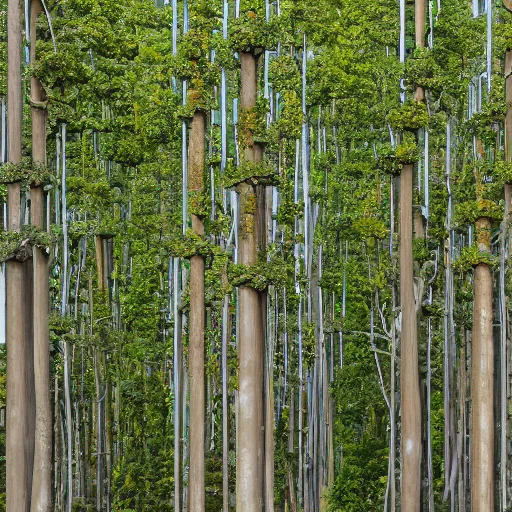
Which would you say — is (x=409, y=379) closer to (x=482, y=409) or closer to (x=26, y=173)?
(x=482, y=409)

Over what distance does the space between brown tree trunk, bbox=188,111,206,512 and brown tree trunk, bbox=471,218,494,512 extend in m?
2.79

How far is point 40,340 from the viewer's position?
8984mm

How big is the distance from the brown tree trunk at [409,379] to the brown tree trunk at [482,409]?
0.58 metres

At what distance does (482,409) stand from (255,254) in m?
2.98

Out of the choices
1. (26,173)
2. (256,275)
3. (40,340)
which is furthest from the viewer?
(256,275)

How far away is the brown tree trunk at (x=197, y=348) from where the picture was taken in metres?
10.4

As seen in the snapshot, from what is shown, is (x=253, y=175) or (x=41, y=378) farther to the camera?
(x=253, y=175)

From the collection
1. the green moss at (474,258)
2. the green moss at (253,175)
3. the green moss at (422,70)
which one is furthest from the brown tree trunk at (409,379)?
the green moss at (253,175)

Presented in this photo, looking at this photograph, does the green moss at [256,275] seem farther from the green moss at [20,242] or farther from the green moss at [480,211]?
the green moss at [480,211]

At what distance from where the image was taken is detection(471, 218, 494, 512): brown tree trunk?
10695 mm

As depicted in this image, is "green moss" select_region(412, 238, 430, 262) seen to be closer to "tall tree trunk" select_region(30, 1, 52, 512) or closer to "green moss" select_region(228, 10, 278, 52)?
"green moss" select_region(228, 10, 278, 52)

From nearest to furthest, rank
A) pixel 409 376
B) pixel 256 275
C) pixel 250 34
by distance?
pixel 256 275 < pixel 250 34 < pixel 409 376

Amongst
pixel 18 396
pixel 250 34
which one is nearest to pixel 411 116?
pixel 250 34

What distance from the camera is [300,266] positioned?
1677 cm
